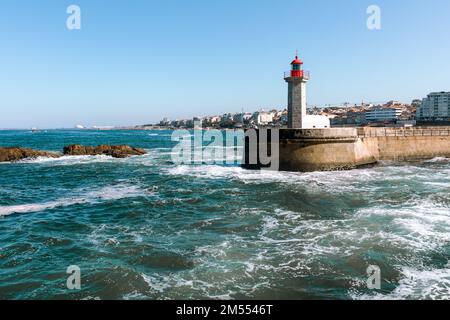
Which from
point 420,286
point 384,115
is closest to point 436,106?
point 384,115

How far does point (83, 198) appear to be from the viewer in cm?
1789

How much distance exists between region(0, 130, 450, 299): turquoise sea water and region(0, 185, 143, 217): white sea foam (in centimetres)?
7

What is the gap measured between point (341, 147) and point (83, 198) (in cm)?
1603

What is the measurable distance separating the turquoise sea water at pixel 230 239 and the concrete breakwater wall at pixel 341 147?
348 centimetres

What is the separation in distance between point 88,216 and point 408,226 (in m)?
11.1

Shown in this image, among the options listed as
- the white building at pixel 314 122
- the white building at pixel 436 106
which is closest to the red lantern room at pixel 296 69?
the white building at pixel 314 122

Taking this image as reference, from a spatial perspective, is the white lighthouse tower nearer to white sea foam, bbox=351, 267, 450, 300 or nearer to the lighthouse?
the lighthouse

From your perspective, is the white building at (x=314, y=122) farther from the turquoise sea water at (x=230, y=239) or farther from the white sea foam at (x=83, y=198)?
the white sea foam at (x=83, y=198)

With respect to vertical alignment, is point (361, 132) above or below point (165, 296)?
above

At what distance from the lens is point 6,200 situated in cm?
1767

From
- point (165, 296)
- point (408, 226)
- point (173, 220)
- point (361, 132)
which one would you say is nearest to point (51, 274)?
point (165, 296)

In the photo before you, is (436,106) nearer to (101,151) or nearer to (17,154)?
(101,151)

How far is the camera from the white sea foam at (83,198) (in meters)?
15.7
